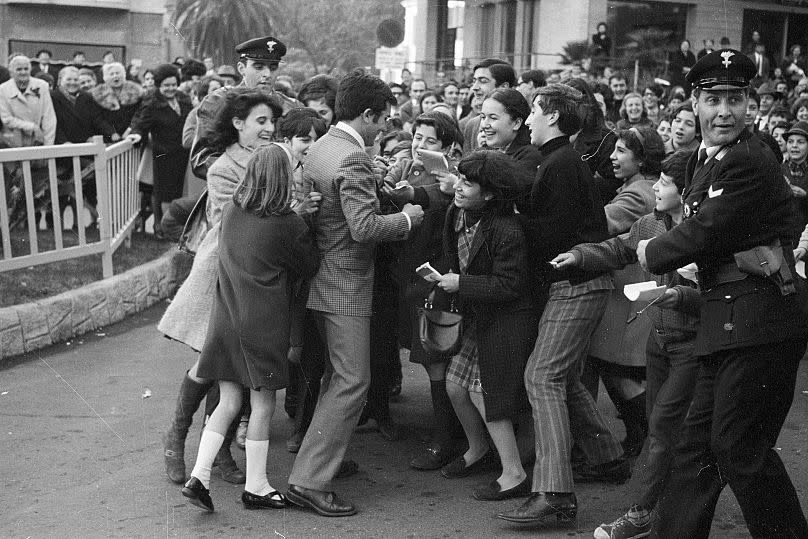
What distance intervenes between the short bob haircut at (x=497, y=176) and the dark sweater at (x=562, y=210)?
74 millimetres

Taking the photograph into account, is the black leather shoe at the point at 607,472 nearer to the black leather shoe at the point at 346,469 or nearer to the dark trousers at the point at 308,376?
the black leather shoe at the point at 346,469

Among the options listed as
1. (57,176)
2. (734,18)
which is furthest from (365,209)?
(734,18)

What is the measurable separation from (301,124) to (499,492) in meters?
2.21

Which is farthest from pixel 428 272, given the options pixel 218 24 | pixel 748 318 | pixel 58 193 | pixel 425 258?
pixel 218 24

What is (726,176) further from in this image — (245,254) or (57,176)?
(57,176)

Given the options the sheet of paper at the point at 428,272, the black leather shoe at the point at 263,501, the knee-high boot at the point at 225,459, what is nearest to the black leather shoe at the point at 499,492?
the black leather shoe at the point at 263,501

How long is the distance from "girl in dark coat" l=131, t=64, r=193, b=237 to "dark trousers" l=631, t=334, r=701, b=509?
8008 millimetres

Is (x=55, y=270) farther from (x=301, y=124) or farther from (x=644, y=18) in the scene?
(x=644, y=18)

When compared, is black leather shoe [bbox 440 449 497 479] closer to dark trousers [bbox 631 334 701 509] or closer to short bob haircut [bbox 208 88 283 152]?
dark trousers [bbox 631 334 701 509]

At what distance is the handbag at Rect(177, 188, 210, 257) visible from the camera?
18.9ft

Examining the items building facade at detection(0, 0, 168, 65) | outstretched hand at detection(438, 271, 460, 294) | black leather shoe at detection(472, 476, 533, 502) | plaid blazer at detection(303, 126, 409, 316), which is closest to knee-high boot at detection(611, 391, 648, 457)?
black leather shoe at detection(472, 476, 533, 502)

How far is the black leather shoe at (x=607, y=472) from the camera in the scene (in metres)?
5.34

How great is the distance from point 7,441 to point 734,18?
24.5 metres

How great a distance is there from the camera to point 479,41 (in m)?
30.0
